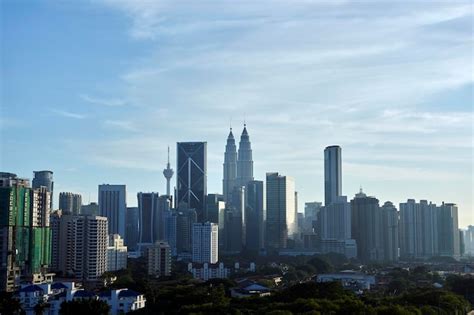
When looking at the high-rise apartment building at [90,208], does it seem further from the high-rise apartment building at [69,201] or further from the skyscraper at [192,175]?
the skyscraper at [192,175]

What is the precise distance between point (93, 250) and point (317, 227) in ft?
169

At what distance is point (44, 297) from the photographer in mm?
25531

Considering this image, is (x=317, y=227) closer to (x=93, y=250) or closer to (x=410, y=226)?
(x=410, y=226)

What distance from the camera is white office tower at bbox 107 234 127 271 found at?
46.8m

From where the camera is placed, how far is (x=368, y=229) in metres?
75.1

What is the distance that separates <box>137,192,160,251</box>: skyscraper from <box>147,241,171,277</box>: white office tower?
3235cm

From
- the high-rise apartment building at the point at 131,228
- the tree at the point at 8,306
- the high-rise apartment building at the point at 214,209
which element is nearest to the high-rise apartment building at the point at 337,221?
the high-rise apartment building at the point at 214,209

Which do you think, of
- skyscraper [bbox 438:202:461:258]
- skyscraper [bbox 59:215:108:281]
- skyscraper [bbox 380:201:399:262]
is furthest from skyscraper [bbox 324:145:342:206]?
skyscraper [bbox 59:215:108:281]

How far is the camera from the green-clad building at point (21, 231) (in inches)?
1172

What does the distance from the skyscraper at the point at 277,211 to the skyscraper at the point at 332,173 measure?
6094mm

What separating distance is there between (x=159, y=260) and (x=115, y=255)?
4.15 meters

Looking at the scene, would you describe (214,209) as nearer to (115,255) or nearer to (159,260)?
(115,255)

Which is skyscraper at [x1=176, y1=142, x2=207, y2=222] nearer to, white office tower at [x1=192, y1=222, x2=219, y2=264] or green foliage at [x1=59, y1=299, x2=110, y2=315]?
white office tower at [x1=192, y1=222, x2=219, y2=264]

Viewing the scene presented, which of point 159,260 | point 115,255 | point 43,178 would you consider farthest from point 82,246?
point 43,178
